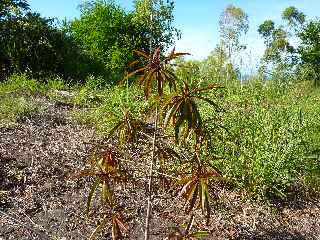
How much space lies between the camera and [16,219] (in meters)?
4.57

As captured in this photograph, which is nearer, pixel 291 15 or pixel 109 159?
pixel 109 159

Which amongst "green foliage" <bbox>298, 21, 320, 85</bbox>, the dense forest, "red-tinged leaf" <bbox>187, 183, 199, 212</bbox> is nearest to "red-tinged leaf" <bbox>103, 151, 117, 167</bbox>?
the dense forest

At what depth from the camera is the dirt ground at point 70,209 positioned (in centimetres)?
455

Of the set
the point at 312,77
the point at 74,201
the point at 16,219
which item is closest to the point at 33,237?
the point at 16,219

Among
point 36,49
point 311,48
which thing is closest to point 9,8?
point 36,49

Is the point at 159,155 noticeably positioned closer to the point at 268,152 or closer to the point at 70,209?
the point at 70,209

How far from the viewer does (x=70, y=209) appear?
4.84m

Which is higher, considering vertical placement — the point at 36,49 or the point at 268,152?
the point at 36,49

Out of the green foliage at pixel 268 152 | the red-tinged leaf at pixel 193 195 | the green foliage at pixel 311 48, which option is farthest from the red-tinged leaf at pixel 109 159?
the green foliage at pixel 311 48

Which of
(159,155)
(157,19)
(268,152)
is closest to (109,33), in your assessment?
(157,19)

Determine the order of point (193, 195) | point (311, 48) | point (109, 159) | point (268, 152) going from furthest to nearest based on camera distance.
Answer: point (311, 48) → point (268, 152) → point (109, 159) → point (193, 195)

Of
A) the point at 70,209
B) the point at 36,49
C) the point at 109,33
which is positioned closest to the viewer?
the point at 70,209

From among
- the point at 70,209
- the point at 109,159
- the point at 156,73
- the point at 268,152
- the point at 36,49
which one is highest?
the point at 36,49

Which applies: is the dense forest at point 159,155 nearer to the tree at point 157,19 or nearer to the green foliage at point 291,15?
the tree at point 157,19
